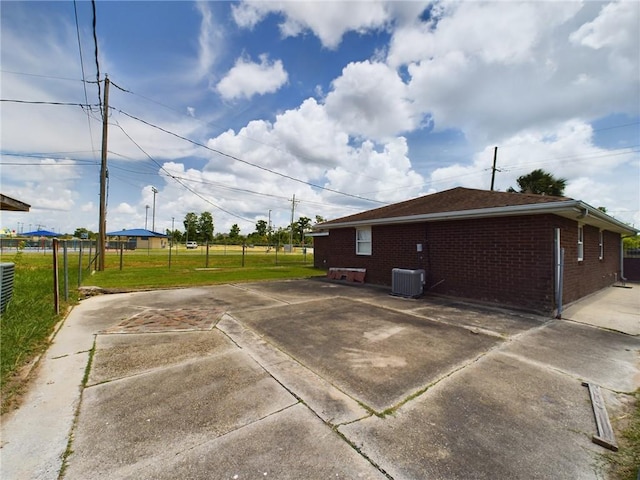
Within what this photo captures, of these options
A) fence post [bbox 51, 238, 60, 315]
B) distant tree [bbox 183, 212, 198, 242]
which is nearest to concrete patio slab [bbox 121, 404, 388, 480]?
fence post [bbox 51, 238, 60, 315]

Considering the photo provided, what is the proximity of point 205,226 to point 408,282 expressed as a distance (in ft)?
237

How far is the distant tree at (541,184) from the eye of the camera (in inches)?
683

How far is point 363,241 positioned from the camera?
1182 centimetres

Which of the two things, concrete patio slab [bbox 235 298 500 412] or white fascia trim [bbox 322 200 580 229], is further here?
white fascia trim [bbox 322 200 580 229]

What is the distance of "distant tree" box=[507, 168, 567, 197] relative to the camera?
17.3 meters

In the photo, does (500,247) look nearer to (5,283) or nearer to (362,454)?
(362,454)

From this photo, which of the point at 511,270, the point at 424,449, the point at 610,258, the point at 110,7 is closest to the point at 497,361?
the point at 424,449

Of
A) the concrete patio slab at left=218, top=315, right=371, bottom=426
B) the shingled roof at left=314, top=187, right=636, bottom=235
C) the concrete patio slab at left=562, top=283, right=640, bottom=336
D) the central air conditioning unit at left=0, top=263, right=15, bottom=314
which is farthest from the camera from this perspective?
the shingled roof at left=314, top=187, right=636, bottom=235

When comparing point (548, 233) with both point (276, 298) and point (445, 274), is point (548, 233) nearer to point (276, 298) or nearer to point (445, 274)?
point (445, 274)

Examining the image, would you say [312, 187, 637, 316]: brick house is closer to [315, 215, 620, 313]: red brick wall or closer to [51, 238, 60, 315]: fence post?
[315, 215, 620, 313]: red brick wall

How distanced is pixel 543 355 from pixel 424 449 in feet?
10.0

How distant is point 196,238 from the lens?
73.3 m

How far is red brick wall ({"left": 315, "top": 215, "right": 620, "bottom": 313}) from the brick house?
0.8 inches

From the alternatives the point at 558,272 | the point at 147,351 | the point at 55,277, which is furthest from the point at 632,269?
the point at 55,277
